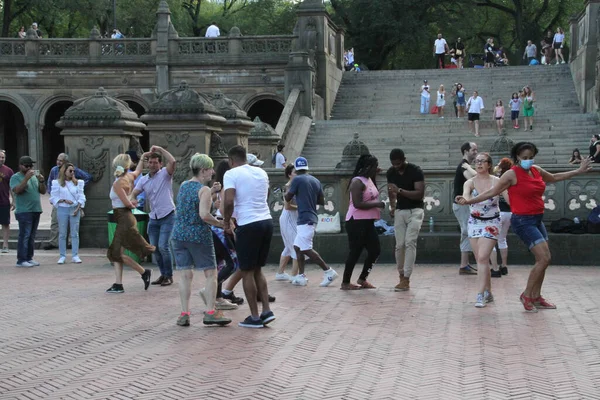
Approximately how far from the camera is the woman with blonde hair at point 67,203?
15.5 m

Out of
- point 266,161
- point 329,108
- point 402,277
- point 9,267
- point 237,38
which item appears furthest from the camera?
point 237,38

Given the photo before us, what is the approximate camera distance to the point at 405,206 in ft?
40.3

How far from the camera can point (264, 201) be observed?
31.6 feet

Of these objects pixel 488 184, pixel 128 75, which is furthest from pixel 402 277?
pixel 128 75

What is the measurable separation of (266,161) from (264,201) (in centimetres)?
1397

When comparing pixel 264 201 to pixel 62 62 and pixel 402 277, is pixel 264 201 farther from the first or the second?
pixel 62 62

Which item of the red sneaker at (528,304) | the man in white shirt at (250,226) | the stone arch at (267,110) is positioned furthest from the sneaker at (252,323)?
the stone arch at (267,110)

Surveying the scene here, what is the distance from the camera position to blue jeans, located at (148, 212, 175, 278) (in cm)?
1274

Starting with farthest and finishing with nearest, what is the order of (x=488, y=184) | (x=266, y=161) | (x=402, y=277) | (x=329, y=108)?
(x=329, y=108), (x=266, y=161), (x=402, y=277), (x=488, y=184)

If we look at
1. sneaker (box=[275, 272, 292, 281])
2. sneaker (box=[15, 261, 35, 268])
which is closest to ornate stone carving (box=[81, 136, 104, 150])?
sneaker (box=[15, 261, 35, 268])

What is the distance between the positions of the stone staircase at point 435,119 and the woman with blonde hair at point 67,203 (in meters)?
11.2

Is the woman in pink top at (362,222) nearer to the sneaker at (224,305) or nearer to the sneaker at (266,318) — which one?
the sneaker at (224,305)

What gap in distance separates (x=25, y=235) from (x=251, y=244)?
706cm

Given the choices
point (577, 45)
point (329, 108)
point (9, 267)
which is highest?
point (577, 45)
